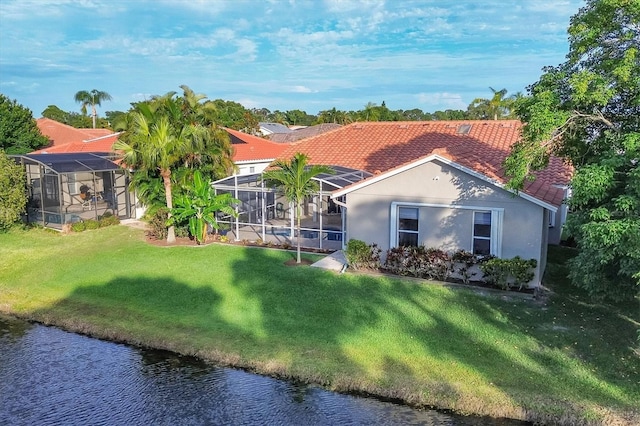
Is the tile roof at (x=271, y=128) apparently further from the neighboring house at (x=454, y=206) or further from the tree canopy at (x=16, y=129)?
the neighboring house at (x=454, y=206)

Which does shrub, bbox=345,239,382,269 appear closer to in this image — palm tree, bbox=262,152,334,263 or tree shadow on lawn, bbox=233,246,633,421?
tree shadow on lawn, bbox=233,246,633,421

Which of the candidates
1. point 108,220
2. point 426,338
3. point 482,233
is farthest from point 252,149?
point 426,338

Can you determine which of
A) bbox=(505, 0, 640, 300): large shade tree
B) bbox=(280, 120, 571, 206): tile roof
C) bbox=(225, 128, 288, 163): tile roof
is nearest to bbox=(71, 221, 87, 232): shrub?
bbox=(225, 128, 288, 163): tile roof

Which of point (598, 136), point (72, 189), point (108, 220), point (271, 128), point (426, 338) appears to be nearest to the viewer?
point (598, 136)

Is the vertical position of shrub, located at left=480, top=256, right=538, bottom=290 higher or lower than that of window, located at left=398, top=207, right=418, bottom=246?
lower

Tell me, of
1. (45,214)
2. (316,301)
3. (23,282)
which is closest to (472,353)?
(316,301)

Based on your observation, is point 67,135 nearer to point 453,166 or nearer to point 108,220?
point 108,220
